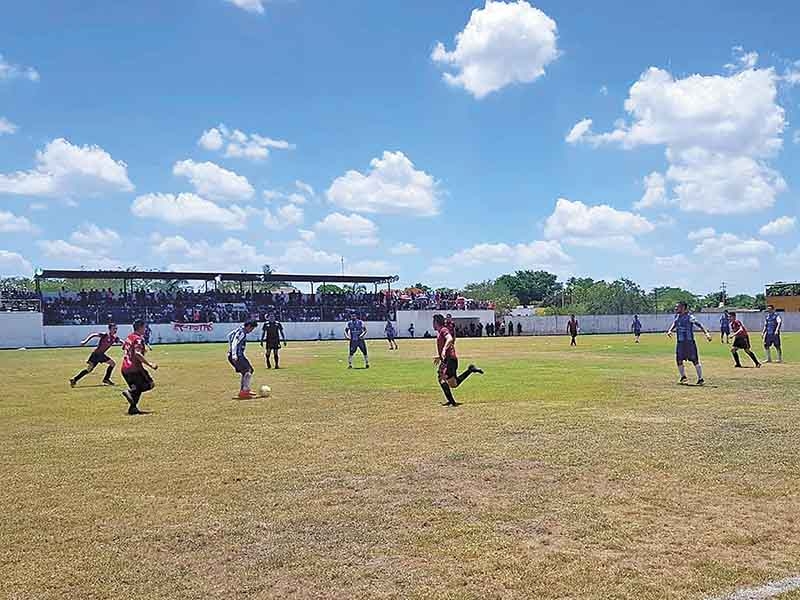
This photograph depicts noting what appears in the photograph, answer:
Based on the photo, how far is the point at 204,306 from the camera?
6706 centimetres

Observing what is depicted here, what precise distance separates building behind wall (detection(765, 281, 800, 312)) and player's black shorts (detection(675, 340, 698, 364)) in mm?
77374

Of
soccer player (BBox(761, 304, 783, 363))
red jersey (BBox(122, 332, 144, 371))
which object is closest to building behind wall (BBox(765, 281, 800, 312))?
soccer player (BBox(761, 304, 783, 363))

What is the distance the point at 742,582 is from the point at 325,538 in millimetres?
3177

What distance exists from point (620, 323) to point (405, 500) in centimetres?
7498

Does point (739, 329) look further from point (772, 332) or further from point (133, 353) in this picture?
point (133, 353)

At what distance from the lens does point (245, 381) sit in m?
16.3

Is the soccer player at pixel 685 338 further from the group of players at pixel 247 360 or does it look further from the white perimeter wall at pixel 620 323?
the white perimeter wall at pixel 620 323

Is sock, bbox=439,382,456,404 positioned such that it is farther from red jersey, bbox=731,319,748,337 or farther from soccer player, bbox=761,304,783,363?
soccer player, bbox=761,304,783,363

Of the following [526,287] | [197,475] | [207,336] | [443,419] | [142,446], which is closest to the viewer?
→ [197,475]

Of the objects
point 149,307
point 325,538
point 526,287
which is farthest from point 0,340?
point 526,287

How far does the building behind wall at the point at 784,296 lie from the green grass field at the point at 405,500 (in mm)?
83302

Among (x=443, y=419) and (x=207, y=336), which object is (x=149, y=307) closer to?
(x=207, y=336)

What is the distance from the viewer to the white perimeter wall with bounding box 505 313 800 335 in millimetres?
75688

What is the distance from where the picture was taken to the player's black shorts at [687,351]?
17.1 m
